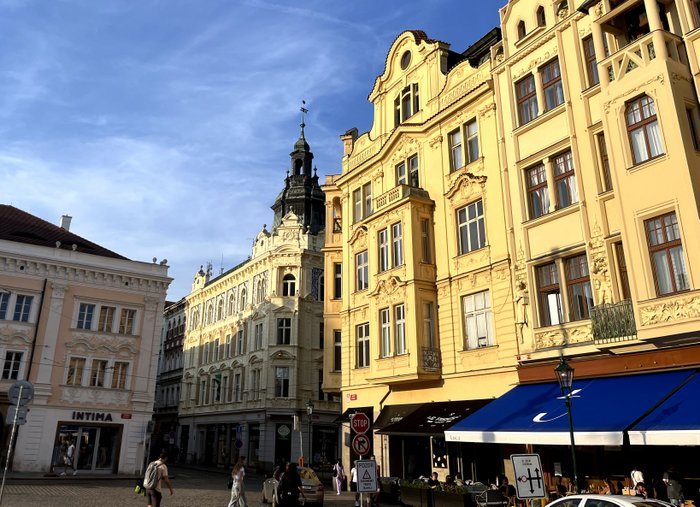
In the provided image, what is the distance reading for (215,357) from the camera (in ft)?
179

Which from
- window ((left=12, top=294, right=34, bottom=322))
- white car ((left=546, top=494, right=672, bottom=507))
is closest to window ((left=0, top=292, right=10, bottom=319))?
window ((left=12, top=294, right=34, bottom=322))

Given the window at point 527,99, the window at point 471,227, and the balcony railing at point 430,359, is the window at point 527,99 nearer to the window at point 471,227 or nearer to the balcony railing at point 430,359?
the window at point 471,227

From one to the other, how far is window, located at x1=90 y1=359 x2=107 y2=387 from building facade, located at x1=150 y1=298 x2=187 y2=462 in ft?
82.6

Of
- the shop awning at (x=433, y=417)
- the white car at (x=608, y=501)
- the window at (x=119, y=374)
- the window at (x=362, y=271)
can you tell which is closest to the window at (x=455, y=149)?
the window at (x=362, y=271)

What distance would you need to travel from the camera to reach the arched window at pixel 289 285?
47094 millimetres

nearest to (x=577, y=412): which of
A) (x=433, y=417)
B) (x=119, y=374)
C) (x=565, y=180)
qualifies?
(x=433, y=417)

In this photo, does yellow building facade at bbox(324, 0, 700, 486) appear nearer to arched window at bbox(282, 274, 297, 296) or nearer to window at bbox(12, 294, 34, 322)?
arched window at bbox(282, 274, 297, 296)

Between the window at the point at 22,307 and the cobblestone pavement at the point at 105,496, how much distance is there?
10.7 m

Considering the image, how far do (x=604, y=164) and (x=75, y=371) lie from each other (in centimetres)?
3117

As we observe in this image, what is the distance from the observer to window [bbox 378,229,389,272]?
79.7ft

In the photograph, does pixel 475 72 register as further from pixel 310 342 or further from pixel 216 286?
pixel 216 286

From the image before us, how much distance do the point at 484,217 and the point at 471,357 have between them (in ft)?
16.9

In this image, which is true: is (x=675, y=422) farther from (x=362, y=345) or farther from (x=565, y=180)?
(x=362, y=345)

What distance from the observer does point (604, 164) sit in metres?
16.5
